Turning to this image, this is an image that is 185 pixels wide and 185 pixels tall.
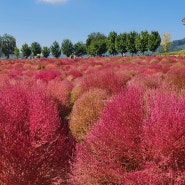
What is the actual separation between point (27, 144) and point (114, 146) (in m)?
1.42

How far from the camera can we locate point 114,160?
4.94 metres

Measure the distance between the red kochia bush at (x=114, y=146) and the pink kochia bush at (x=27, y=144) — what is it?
1.83 feet

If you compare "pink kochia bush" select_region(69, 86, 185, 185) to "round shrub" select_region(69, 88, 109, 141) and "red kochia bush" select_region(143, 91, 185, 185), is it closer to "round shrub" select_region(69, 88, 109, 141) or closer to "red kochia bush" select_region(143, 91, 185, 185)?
"red kochia bush" select_region(143, 91, 185, 185)

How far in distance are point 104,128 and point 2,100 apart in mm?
1957

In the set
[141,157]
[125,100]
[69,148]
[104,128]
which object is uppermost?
[125,100]

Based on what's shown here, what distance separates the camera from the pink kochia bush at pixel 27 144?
5.39 m

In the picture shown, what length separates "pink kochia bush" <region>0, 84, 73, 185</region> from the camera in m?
5.39

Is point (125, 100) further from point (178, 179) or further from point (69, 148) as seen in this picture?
point (69, 148)

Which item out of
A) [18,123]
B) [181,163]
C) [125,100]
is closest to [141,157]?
[181,163]

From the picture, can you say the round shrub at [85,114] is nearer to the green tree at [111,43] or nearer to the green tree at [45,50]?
the green tree at [111,43]

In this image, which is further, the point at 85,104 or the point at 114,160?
the point at 85,104

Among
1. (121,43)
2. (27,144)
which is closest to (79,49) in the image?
(121,43)

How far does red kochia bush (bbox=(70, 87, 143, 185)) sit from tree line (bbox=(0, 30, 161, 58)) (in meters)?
61.1

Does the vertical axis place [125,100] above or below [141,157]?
above
